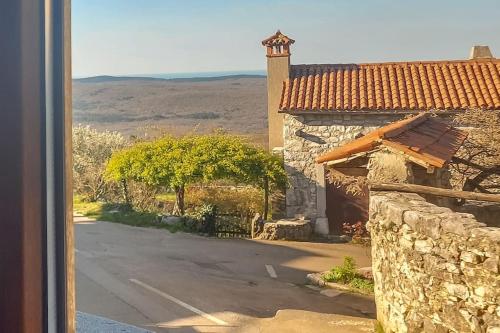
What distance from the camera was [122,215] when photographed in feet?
18.8

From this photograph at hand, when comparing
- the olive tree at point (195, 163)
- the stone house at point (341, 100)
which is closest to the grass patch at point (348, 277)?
the stone house at point (341, 100)

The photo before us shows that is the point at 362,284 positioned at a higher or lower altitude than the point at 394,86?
lower

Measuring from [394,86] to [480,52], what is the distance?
134 cm

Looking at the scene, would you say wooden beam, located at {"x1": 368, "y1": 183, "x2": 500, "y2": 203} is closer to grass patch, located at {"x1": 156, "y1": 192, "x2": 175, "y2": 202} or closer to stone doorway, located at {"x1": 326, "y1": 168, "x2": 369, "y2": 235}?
stone doorway, located at {"x1": 326, "y1": 168, "x2": 369, "y2": 235}

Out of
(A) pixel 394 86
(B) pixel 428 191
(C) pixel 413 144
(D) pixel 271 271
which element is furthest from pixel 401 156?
(A) pixel 394 86

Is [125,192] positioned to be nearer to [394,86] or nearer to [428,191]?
[394,86]

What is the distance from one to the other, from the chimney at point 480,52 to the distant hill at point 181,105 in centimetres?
253

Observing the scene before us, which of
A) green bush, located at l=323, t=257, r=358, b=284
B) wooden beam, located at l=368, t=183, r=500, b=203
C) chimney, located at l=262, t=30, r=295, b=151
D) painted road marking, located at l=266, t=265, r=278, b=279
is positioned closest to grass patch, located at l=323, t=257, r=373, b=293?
green bush, located at l=323, t=257, r=358, b=284

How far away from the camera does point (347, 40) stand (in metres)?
6.27

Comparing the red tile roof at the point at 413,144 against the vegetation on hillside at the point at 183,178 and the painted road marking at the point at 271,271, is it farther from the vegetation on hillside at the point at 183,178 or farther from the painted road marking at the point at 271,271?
the vegetation on hillside at the point at 183,178

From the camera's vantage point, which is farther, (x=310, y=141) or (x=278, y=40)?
(x=278, y=40)

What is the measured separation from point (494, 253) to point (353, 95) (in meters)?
3.91

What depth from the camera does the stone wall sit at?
5.03 ft

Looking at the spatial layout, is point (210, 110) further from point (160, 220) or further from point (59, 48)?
point (59, 48)
